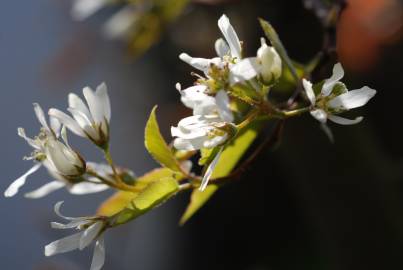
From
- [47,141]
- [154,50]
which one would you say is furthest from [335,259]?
[154,50]

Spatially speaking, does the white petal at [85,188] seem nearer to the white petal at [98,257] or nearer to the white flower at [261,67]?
the white petal at [98,257]

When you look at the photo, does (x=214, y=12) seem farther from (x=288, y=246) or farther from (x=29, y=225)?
(x=29, y=225)

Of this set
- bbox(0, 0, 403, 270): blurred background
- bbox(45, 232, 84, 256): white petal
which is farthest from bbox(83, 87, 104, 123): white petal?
bbox(0, 0, 403, 270): blurred background

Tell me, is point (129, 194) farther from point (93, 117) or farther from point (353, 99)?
point (353, 99)

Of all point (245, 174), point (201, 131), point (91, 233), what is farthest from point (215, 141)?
point (245, 174)

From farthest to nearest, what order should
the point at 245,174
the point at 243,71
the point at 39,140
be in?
the point at 245,174 < the point at 39,140 < the point at 243,71

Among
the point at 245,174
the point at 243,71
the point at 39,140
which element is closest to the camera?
the point at 243,71

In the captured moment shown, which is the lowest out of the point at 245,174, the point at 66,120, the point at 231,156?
the point at 245,174
